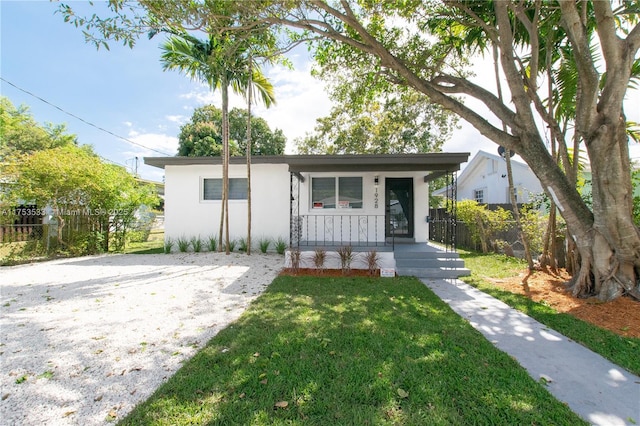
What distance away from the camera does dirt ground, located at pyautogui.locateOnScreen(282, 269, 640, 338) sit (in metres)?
3.77

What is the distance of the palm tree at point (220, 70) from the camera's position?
829 cm

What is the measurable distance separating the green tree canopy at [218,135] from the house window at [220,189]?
478 inches

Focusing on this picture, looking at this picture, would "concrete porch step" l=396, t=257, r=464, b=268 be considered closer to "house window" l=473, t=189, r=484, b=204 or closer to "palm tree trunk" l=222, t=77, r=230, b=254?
"palm tree trunk" l=222, t=77, r=230, b=254

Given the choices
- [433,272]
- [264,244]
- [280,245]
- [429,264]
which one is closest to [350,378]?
[433,272]

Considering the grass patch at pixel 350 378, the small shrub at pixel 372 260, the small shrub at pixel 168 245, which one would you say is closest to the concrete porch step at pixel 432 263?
the small shrub at pixel 372 260

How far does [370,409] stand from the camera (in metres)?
2.05

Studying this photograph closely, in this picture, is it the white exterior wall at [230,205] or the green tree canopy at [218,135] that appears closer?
the white exterior wall at [230,205]

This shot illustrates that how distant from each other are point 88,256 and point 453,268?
11592 mm

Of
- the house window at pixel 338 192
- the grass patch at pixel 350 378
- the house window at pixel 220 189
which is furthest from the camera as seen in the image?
the house window at pixel 220 189

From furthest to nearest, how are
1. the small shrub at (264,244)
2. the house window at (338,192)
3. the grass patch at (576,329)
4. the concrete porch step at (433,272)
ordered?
the small shrub at (264,244) < the house window at (338,192) < the concrete porch step at (433,272) < the grass patch at (576,329)

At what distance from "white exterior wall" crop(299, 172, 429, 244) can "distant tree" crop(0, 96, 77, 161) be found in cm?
2428

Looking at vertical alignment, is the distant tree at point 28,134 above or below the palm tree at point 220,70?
above

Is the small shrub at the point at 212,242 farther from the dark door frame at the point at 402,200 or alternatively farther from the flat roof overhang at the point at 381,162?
the dark door frame at the point at 402,200

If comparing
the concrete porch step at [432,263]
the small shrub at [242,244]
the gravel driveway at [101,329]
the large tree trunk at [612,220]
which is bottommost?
the gravel driveway at [101,329]
